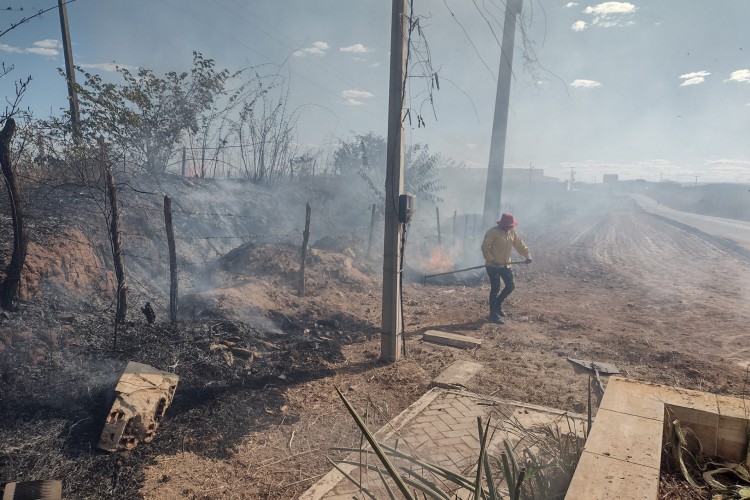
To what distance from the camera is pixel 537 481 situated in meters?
2.14

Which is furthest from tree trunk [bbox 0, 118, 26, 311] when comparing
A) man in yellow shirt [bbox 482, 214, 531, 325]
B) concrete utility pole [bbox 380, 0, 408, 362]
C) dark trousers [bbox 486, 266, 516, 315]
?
dark trousers [bbox 486, 266, 516, 315]

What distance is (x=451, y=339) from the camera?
7.45 m

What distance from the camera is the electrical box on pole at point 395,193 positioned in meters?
5.80

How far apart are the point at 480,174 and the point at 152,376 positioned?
193 feet

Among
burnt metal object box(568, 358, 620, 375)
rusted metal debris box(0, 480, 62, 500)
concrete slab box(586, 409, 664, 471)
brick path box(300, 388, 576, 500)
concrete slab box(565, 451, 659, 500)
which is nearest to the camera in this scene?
concrete slab box(565, 451, 659, 500)

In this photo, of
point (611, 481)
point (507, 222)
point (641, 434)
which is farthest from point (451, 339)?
point (611, 481)

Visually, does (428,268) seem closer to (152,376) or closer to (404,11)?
(404,11)

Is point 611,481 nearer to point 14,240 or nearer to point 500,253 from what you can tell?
point 14,240

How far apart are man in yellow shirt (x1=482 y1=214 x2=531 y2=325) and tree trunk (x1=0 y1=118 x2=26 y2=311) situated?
7.20 metres

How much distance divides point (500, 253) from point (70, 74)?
1076cm

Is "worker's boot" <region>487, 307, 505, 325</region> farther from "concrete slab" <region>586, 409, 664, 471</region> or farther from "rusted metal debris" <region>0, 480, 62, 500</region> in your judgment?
"rusted metal debris" <region>0, 480, 62, 500</region>

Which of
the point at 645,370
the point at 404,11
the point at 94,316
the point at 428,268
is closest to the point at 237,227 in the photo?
the point at 428,268

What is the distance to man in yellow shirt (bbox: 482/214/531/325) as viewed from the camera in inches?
334

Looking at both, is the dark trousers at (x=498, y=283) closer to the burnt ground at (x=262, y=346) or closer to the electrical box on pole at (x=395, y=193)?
the burnt ground at (x=262, y=346)
